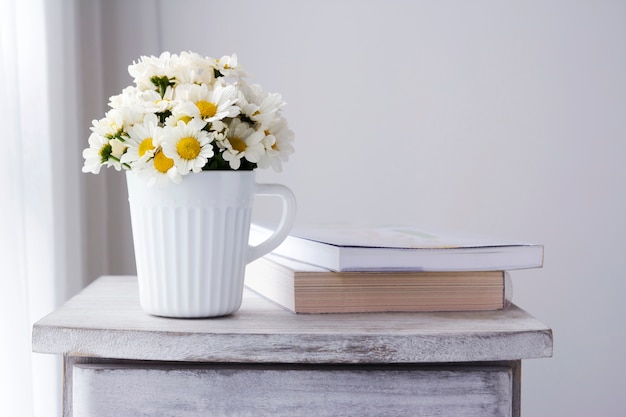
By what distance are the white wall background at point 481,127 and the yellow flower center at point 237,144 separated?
0.96 metres

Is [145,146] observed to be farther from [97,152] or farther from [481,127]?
[481,127]

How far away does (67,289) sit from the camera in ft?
4.26

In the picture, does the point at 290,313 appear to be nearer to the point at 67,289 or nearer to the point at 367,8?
the point at 67,289

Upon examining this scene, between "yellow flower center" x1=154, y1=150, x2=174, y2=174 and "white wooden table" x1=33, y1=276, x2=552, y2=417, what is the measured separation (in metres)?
0.15

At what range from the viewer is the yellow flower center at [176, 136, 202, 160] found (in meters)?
0.65

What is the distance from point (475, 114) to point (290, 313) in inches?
43.0

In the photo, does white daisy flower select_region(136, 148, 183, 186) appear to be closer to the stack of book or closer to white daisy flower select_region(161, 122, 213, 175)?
white daisy flower select_region(161, 122, 213, 175)

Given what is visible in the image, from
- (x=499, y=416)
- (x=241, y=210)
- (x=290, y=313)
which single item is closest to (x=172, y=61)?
(x=241, y=210)

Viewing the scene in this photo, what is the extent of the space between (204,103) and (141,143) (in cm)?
7

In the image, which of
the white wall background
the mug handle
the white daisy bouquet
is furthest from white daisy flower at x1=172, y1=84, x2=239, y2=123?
the white wall background

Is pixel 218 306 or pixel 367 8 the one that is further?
pixel 367 8

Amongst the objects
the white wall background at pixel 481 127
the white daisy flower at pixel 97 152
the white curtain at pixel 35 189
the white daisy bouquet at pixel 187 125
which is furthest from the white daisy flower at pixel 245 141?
the white wall background at pixel 481 127

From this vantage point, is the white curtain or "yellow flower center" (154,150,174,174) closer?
"yellow flower center" (154,150,174,174)

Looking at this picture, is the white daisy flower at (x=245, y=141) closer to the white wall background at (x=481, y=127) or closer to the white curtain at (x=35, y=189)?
the white curtain at (x=35, y=189)
